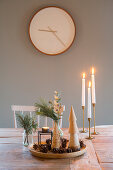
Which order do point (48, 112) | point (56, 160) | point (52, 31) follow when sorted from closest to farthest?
point (56, 160) → point (48, 112) → point (52, 31)

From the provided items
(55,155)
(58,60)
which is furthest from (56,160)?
(58,60)

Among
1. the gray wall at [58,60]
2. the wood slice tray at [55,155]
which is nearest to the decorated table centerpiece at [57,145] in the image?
the wood slice tray at [55,155]

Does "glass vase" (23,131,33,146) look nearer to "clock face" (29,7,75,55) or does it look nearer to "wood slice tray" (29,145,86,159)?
"wood slice tray" (29,145,86,159)

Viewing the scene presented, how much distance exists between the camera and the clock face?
105 inches

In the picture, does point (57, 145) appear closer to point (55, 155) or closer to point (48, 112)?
point (55, 155)

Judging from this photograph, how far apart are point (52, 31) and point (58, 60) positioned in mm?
405

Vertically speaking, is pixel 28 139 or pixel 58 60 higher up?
pixel 58 60

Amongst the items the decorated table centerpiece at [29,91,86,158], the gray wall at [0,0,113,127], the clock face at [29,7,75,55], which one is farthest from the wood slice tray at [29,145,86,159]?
the clock face at [29,7,75,55]

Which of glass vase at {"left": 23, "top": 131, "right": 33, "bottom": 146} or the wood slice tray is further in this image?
glass vase at {"left": 23, "top": 131, "right": 33, "bottom": 146}

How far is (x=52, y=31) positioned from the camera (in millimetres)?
2684

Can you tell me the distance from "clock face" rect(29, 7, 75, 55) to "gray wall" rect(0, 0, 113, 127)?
3.0 inches

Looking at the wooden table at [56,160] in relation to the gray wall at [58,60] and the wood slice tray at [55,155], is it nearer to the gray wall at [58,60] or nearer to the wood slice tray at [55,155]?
the wood slice tray at [55,155]

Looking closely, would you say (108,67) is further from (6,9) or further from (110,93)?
(6,9)

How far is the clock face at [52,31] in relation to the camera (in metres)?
2.66
